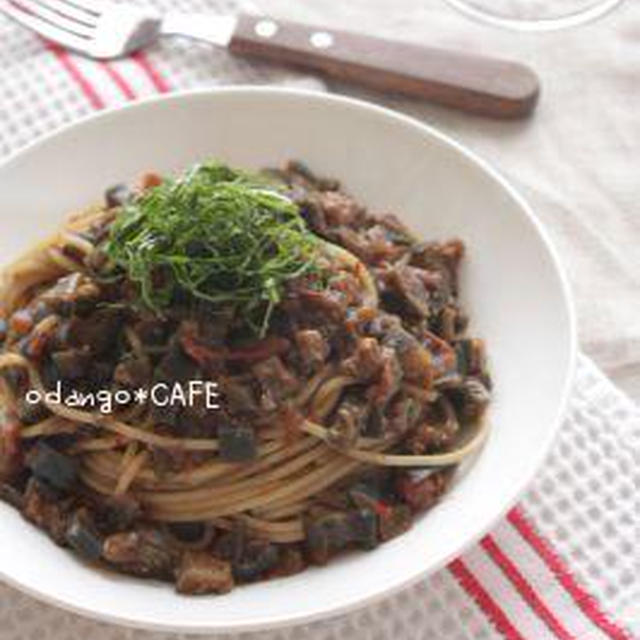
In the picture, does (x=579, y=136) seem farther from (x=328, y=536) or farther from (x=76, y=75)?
(x=328, y=536)

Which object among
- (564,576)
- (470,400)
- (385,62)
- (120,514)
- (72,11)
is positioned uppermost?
(72,11)

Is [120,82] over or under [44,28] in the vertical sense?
under

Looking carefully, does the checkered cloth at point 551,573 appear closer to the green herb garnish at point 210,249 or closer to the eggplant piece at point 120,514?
the eggplant piece at point 120,514

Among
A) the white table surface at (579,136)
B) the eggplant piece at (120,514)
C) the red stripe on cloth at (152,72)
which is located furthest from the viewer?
the red stripe on cloth at (152,72)

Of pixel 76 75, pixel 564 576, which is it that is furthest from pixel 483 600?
pixel 76 75

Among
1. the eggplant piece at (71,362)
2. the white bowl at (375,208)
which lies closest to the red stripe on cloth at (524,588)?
the white bowl at (375,208)

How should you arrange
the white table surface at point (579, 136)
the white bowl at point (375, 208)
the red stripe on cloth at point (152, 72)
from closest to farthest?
the white bowl at point (375, 208)
the white table surface at point (579, 136)
the red stripe on cloth at point (152, 72)
